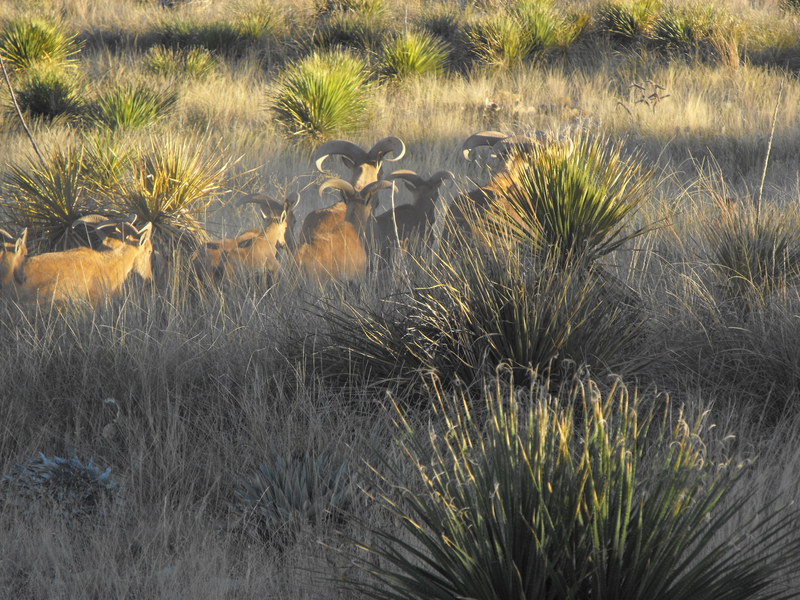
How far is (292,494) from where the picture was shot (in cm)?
329

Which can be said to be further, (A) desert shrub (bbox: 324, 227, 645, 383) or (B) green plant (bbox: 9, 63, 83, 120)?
(B) green plant (bbox: 9, 63, 83, 120)

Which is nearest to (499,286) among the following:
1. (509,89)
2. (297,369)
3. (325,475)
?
(297,369)

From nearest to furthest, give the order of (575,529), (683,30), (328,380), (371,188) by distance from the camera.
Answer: (575,529) → (328,380) → (371,188) → (683,30)

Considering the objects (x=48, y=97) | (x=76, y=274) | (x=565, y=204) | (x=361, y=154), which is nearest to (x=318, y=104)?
(x=48, y=97)

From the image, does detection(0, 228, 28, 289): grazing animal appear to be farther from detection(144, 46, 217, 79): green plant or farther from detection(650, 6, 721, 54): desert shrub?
detection(650, 6, 721, 54): desert shrub

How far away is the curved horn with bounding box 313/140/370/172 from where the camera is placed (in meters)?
6.93

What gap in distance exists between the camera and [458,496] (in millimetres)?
2320

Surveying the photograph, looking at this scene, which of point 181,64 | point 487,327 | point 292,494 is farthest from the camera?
point 181,64

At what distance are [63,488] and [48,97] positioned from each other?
36.3ft

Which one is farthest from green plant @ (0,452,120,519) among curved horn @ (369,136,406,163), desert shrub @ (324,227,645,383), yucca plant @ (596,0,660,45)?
yucca plant @ (596,0,660,45)

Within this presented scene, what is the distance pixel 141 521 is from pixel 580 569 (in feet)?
5.84

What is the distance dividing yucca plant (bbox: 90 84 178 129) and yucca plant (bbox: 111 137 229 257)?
13.0ft

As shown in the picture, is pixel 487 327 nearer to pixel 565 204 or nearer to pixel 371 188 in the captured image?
pixel 565 204

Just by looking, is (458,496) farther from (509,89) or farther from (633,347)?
(509,89)
